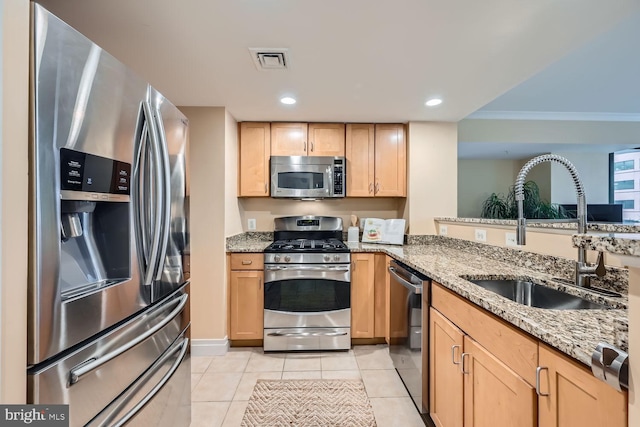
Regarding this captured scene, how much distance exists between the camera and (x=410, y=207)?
296cm

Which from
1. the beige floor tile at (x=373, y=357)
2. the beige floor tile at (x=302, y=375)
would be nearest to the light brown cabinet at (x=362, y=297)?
the beige floor tile at (x=373, y=357)

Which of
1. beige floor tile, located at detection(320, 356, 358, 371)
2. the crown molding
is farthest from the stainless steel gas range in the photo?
the crown molding

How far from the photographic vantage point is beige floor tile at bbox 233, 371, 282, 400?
2.00 metres

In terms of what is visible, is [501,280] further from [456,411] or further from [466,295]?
[456,411]

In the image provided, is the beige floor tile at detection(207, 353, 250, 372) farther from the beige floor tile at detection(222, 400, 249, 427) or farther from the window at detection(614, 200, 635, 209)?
the window at detection(614, 200, 635, 209)

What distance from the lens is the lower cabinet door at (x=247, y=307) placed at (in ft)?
8.60

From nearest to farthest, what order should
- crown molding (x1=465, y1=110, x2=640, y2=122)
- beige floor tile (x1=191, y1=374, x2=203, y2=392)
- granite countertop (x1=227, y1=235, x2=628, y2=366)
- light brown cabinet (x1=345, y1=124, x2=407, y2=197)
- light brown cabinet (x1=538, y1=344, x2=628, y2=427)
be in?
light brown cabinet (x1=538, y1=344, x2=628, y2=427)
granite countertop (x1=227, y1=235, x2=628, y2=366)
beige floor tile (x1=191, y1=374, x2=203, y2=392)
light brown cabinet (x1=345, y1=124, x2=407, y2=197)
crown molding (x1=465, y1=110, x2=640, y2=122)

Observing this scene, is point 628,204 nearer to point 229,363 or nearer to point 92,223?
point 229,363

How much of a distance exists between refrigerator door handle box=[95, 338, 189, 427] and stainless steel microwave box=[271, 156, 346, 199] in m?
1.73

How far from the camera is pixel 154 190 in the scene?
1154 millimetres

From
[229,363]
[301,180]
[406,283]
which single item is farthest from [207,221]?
[406,283]

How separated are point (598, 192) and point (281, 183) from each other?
527 cm

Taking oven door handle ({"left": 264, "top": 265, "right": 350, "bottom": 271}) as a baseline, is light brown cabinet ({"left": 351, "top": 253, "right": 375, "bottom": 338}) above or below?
below

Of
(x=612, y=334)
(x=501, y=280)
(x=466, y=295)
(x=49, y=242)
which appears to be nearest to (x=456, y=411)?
(x=466, y=295)
